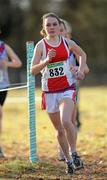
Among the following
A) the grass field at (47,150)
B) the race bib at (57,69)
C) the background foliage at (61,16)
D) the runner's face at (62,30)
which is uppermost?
the runner's face at (62,30)

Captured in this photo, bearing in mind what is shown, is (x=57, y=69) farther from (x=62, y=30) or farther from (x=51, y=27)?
(x=62, y=30)

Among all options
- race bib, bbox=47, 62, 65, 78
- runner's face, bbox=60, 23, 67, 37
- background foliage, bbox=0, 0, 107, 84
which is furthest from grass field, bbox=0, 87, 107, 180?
background foliage, bbox=0, 0, 107, 84

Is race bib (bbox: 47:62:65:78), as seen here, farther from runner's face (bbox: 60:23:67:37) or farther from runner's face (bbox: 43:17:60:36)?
runner's face (bbox: 60:23:67:37)

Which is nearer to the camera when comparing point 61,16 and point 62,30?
point 62,30

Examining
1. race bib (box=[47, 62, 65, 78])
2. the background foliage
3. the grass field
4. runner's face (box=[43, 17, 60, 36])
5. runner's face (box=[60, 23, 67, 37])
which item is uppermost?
runner's face (box=[43, 17, 60, 36])

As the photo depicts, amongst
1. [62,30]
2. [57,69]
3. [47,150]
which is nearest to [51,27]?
[57,69]

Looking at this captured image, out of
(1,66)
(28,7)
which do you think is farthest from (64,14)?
(1,66)

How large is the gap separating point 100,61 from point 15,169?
181 ft

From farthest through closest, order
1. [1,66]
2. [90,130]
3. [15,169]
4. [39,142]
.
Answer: [90,130]
[39,142]
[1,66]
[15,169]

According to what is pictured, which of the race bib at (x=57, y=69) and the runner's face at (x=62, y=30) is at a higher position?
the runner's face at (x=62, y=30)

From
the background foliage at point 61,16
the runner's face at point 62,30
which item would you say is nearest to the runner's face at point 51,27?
the runner's face at point 62,30

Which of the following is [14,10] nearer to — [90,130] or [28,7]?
[28,7]

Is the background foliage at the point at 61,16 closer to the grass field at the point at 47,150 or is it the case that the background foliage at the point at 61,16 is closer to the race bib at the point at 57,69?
the grass field at the point at 47,150

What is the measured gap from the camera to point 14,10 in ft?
199
